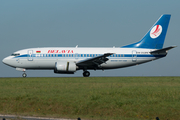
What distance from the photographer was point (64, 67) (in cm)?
3425

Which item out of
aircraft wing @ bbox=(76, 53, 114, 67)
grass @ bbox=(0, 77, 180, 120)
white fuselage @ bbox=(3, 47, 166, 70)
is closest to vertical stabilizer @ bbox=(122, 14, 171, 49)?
white fuselage @ bbox=(3, 47, 166, 70)

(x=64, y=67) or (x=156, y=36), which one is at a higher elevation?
(x=156, y=36)

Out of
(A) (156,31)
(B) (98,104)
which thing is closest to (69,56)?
(A) (156,31)

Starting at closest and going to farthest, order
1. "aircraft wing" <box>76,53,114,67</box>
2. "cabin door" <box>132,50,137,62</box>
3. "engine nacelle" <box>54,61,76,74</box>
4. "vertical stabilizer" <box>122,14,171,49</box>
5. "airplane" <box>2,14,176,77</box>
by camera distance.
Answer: "engine nacelle" <box>54,61,76,74</box> → "aircraft wing" <box>76,53,114,67</box> → "airplane" <box>2,14,176,77</box> → "cabin door" <box>132,50,137,62</box> → "vertical stabilizer" <box>122,14,171,49</box>

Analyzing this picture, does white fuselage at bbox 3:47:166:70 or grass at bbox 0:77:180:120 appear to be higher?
white fuselage at bbox 3:47:166:70

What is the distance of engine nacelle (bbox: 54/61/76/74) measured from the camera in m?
34.2

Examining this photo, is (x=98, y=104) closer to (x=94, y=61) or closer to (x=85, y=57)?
(x=94, y=61)

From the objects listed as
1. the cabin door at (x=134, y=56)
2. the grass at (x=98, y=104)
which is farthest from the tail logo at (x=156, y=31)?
the grass at (x=98, y=104)

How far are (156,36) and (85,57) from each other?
11.2 m

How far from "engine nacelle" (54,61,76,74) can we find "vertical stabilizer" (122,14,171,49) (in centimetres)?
911

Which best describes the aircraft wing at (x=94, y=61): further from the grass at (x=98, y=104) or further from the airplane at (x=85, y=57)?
the grass at (x=98, y=104)

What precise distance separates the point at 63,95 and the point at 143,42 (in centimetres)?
2392

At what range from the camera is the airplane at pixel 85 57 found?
1404 inches

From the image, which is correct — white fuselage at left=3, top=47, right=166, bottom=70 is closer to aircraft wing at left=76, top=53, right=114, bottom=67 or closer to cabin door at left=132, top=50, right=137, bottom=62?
cabin door at left=132, top=50, right=137, bottom=62
